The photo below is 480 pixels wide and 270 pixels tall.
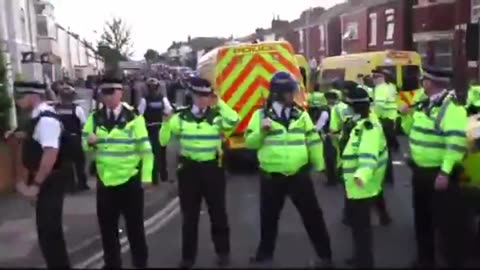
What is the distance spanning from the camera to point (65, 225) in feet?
31.7

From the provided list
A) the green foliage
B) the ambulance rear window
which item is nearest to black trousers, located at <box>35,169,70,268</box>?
the green foliage

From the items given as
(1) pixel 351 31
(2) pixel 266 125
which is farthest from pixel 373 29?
(2) pixel 266 125

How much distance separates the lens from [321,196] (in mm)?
11383

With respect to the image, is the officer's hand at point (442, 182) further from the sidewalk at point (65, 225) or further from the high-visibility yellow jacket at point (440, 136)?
the sidewalk at point (65, 225)

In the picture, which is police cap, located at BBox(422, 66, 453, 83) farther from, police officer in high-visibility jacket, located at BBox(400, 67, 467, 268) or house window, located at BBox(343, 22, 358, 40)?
house window, located at BBox(343, 22, 358, 40)

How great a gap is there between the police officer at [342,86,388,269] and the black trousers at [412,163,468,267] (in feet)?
1.22

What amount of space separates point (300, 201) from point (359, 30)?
128ft

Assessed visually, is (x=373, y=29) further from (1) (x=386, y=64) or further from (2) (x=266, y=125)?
(2) (x=266, y=125)

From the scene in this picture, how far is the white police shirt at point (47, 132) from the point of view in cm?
634

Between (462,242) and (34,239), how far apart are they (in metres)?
4.78

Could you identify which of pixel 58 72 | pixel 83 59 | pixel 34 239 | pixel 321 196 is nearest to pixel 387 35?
pixel 58 72

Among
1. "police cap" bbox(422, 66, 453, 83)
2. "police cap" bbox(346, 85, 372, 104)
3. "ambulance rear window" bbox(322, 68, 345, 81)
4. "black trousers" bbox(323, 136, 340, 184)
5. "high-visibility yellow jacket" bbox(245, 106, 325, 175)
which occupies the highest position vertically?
"police cap" bbox(422, 66, 453, 83)

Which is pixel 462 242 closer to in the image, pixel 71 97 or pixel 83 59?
pixel 71 97

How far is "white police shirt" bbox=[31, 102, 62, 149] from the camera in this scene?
20.8 feet
